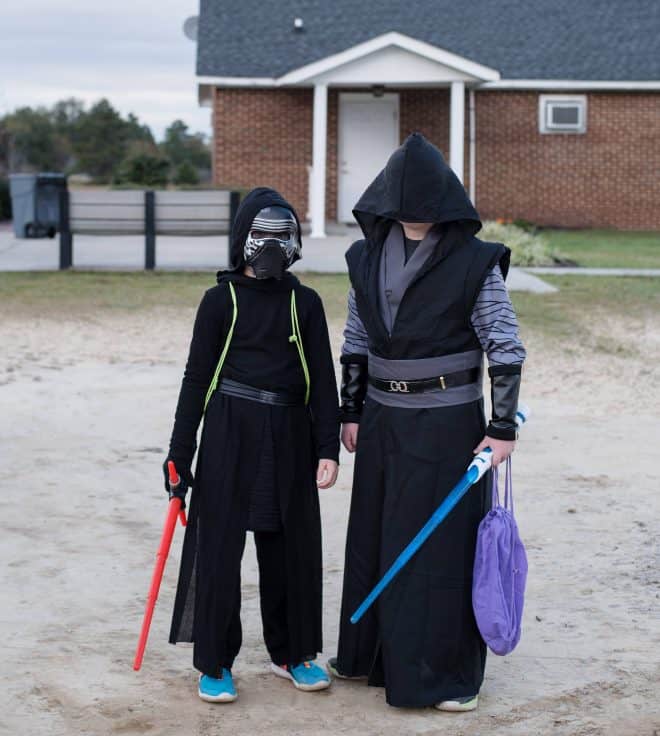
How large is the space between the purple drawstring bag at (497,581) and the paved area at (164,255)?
1057 centimetres

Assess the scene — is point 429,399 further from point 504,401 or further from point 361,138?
point 361,138

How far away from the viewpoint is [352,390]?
4438mm

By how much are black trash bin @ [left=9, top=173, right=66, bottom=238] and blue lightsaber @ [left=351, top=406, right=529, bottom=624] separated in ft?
61.0

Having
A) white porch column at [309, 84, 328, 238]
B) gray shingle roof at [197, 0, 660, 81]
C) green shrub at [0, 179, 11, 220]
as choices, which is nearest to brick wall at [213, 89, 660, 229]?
gray shingle roof at [197, 0, 660, 81]

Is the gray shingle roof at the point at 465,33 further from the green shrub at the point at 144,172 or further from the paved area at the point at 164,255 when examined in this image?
the green shrub at the point at 144,172

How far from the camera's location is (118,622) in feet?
16.4

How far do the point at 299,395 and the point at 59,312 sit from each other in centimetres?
887

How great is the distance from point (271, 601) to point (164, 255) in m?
14.8

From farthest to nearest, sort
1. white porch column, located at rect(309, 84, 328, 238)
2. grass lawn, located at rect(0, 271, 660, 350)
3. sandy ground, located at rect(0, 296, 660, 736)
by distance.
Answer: white porch column, located at rect(309, 84, 328, 238) < grass lawn, located at rect(0, 271, 660, 350) < sandy ground, located at rect(0, 296, 660, 736)

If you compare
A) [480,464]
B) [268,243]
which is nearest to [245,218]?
[268,243]

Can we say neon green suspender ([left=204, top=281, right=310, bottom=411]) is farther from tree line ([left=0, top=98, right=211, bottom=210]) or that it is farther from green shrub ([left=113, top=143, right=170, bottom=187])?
tree line ([left=0, top=98, right=211, bottom=210])

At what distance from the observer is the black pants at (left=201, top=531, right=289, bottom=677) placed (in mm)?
4328

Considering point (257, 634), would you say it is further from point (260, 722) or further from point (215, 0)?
point (215, 0)

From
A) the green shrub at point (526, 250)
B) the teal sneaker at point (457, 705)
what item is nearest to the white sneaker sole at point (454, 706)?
the teal sneaker at point (457, 705)
